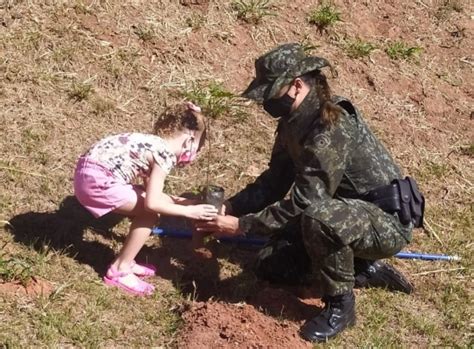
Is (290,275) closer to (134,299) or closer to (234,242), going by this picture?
(234,242)

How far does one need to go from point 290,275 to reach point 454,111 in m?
3.02

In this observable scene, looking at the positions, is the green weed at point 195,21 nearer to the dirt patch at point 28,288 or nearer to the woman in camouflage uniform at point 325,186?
the woman in camouflage uniform at point 325,186

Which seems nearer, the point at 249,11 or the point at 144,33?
the point at 144,33

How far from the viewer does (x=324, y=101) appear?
4348 millimetres

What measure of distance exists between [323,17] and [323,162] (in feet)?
10.9

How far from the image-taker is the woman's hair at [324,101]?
14.1 feet

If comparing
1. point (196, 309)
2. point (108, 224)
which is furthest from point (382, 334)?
point (108, 224)

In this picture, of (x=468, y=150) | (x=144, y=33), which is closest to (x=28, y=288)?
(x=144, y=33)

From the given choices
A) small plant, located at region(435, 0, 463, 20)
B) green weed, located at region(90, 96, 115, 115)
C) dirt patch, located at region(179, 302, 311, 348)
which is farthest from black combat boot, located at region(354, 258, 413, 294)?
small plant, located at region(435, 0, 463, 20)

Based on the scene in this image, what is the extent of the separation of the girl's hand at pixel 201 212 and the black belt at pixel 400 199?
86 cm

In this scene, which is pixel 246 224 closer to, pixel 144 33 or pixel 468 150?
pixel 144 33

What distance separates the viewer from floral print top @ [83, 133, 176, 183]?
442 centimetres

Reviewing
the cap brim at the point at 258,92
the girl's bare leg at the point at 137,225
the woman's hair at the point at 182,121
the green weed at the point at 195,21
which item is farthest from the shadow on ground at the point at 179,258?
the green weed at the point at 195,21

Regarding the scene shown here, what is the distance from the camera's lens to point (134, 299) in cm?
452
